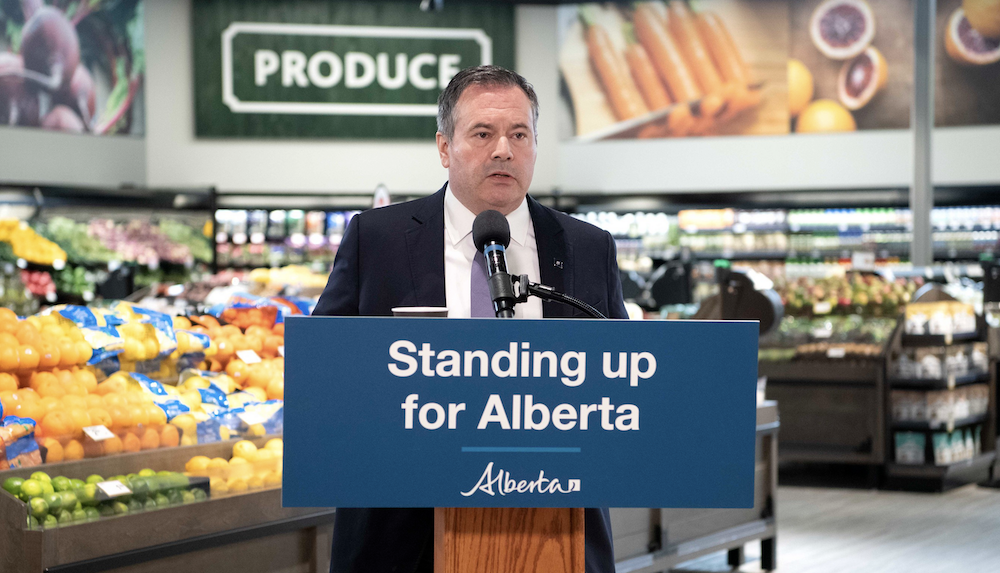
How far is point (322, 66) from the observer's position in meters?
12.9

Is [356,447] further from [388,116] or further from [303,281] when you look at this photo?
[388,116]

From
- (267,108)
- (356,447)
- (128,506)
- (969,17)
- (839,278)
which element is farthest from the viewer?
(267,108)

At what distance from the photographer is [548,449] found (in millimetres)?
1265

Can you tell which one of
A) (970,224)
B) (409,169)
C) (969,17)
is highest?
(969,17)

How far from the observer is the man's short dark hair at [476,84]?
1.67 meters

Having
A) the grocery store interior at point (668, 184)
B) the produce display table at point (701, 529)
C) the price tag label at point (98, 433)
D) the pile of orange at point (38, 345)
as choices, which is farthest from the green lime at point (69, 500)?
the produce display table at point (701, 529)

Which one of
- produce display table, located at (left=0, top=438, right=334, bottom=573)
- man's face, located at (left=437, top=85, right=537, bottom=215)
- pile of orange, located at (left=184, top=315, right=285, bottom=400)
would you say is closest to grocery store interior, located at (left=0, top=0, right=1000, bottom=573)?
pile of orange, located at (left=184, top=315, right=285, bottom=400)

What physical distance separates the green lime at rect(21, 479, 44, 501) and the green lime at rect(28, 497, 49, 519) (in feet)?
0.08

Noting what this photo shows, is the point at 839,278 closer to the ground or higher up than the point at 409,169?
closer to the ground

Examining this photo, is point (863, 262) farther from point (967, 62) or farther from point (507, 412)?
point (507, 412)

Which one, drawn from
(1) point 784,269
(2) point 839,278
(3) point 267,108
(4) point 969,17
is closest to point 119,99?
(3) point 267,108

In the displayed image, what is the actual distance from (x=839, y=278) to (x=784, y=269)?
3673 millimetres

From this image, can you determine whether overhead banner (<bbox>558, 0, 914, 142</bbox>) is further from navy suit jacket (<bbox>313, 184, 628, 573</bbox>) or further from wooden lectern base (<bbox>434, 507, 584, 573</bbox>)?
wooden lectern base (<bbox>434, 507, 584, 573</bbox>)

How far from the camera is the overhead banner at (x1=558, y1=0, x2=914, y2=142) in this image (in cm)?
1202
